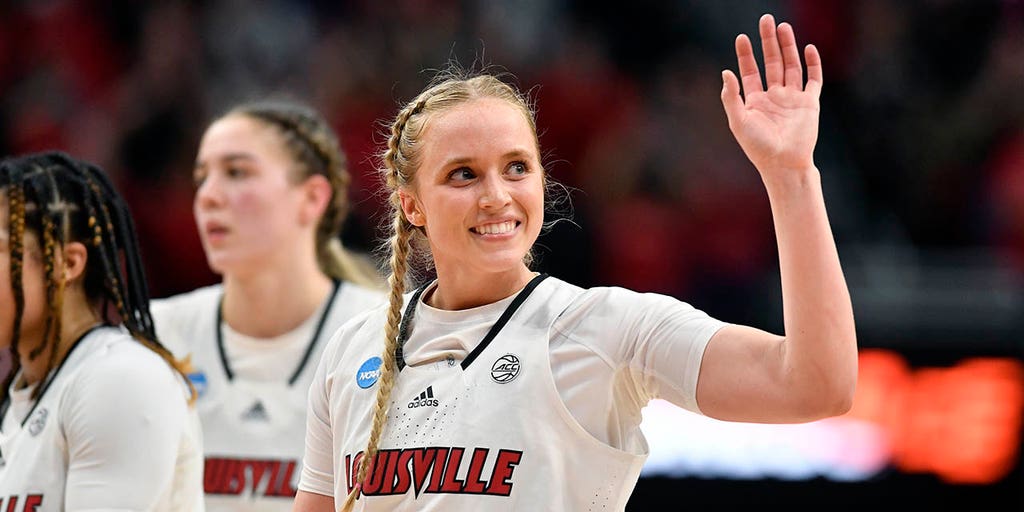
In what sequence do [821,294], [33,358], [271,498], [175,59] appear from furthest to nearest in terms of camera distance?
[175,59], [271,498], [33,358], [821,294]

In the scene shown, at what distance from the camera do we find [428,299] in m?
3.15

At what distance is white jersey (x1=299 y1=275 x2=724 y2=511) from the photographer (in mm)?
2695

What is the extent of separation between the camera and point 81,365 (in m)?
3.32

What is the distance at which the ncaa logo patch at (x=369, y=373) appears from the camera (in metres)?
3.01

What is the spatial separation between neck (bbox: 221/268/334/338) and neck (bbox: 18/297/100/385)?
1.59m

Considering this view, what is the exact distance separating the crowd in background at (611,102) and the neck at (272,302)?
115 inches

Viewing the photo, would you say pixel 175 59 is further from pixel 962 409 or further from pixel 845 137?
pixel 962 409

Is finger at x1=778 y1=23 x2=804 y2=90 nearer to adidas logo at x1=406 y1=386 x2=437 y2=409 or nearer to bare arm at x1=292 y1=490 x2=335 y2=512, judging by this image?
adidas logo at x1=406 y1=386 x2=437 y2=409

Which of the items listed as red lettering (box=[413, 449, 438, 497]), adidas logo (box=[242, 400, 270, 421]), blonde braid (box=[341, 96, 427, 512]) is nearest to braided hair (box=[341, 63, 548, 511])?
blonde braid (box=[341, 96, 427, 512])

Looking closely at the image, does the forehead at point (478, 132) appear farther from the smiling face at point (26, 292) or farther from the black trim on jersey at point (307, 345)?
the black trim on jersey at point (307, 345)

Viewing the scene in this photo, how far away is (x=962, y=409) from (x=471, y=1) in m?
5.47

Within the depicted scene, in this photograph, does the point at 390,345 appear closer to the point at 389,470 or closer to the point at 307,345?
the point at 389,470

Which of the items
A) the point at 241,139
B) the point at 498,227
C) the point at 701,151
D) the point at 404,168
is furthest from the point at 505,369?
the point at 701,151

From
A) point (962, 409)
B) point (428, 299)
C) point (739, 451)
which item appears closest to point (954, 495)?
point (962, 409)
